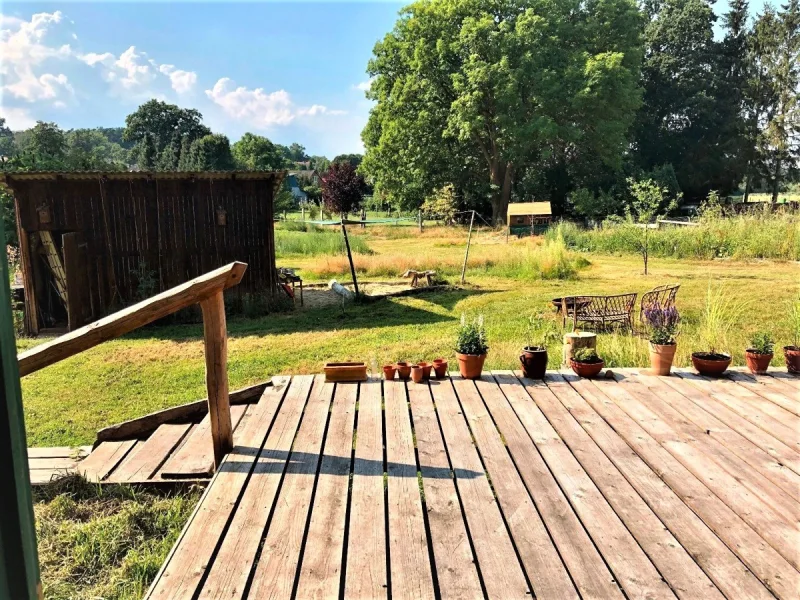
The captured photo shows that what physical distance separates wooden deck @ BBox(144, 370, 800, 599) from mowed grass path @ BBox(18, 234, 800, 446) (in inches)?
64.8

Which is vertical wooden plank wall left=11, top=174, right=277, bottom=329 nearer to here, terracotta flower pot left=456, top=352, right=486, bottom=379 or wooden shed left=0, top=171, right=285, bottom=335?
wooden shed left=0, top=171, right=285, bottom=335

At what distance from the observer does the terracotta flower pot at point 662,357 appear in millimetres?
4469

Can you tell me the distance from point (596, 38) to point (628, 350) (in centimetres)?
2820

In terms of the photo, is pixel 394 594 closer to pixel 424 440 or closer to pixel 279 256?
pixel 424 440

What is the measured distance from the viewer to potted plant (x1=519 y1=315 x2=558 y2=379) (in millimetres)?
4492

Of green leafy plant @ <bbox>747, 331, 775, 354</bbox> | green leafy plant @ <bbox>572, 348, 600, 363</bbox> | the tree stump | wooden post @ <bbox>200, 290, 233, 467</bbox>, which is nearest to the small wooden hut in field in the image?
the tree stump

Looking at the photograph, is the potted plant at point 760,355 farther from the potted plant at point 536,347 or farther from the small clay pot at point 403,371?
the small clay pot at point 403,371

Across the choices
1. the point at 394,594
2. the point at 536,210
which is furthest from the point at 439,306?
the point at 536,210

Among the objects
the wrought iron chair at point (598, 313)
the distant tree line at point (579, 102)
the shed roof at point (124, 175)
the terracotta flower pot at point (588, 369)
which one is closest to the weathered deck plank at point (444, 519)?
the terracotta flower pot at point (588, 369)

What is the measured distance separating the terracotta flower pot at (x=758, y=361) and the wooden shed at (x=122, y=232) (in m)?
8.09

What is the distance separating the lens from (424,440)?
3.31 metres

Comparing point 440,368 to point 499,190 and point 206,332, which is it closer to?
point 206,332

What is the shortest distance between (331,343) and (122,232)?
15.3 feet

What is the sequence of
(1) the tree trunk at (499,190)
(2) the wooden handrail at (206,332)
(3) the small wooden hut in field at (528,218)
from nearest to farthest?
(2) the wooden handrail at (206,332), (3) the small wooden hut in field at (528,218), (1) the tree trunk at (499,190)
